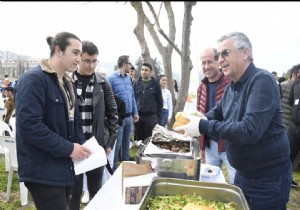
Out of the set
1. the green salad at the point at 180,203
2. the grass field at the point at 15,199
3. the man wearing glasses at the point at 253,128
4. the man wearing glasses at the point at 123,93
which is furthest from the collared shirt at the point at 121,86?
the green salad at the point at 180,203

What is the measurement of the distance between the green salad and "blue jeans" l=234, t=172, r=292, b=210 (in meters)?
0.34

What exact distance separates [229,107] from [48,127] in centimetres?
103

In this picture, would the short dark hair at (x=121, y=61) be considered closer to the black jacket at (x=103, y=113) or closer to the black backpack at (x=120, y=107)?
the black backpack at (x=120, y=107)

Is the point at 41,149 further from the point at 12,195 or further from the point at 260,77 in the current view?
the point at 12,195

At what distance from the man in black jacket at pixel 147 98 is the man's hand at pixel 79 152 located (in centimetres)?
297

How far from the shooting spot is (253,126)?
1.31m

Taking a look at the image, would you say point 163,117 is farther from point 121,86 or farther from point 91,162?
point 91,162

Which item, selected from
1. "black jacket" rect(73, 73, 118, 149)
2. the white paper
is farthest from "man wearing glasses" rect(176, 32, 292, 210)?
"black jacket" rect(73, 73, 118, 149)

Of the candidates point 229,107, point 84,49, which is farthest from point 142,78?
point 229,107

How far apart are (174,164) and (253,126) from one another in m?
0.44

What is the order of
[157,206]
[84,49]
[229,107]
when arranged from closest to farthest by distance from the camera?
[157,206]
[229,107]
[84,49]

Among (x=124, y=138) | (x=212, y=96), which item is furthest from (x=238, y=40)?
(x=124, y=138)

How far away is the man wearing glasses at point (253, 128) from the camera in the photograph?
1.34m

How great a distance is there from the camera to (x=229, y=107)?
1610 millimetres
